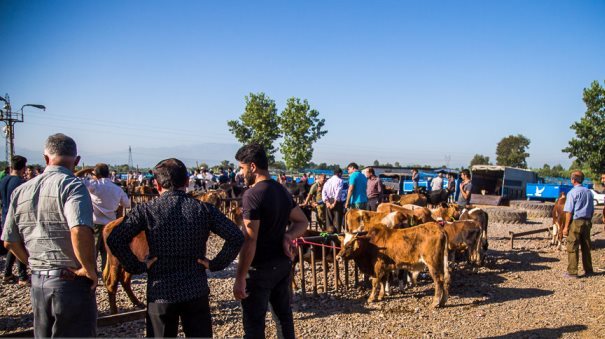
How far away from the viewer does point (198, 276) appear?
9.27 ft

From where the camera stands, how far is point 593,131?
2761 cm

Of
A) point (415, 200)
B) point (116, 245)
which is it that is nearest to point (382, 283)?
point (116, 245)

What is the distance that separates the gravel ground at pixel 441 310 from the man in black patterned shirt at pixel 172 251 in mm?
2553

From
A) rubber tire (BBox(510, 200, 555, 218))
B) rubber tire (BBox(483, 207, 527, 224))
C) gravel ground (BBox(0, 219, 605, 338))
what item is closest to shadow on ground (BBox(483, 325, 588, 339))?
gravel ground (BBox(0, 219, 605, 338))

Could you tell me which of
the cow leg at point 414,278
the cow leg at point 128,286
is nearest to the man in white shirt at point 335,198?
the cow leg at point 414,278

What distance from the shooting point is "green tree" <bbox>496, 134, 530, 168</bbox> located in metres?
75.3

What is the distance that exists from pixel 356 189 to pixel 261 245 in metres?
7.01

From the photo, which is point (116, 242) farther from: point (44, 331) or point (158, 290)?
point (44, 331)

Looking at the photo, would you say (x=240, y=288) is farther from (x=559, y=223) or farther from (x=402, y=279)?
(x=559, y=223)

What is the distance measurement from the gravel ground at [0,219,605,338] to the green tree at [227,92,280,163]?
111 ft

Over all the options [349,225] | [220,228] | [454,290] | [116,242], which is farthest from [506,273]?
[116,242]

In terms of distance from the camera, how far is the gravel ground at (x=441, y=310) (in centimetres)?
525

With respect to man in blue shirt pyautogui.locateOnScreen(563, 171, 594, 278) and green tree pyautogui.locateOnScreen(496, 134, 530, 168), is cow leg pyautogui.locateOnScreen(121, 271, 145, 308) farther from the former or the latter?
green tree pyautogui.locateOnScreen(496, 134, 530, 168)

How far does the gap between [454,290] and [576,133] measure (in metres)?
27.4
